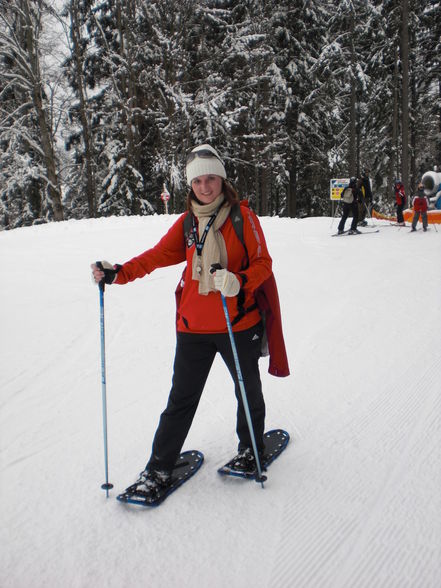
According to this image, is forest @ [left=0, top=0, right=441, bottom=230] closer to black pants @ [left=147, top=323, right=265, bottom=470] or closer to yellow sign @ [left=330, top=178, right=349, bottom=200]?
yellow sign @ [left=330, top=178, right=349, bottom=200]

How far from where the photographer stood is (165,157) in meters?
22.6

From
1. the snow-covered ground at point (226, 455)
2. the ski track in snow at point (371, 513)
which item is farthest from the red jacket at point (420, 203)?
the ski track in snow at point (371, 513)

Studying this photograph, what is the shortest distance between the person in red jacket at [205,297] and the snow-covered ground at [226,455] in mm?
405

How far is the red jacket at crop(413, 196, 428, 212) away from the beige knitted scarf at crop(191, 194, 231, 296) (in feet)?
39.9

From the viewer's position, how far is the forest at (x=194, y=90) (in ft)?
67.4

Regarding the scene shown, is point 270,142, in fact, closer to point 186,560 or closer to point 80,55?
point 80,55

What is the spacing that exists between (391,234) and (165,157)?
12.8 meters

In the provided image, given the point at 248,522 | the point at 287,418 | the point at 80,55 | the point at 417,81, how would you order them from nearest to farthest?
the point at 248,522
the point at 287,418
the point at 80,55
the point at 417,81

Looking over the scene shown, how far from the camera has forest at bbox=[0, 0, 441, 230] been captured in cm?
2053

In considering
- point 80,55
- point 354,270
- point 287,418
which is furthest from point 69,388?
point 80,55

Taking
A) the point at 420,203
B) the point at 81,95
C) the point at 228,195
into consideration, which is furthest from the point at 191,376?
the point at 81,95

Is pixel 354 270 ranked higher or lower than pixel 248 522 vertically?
higher

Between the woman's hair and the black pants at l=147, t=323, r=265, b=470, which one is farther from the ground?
the woman's hair

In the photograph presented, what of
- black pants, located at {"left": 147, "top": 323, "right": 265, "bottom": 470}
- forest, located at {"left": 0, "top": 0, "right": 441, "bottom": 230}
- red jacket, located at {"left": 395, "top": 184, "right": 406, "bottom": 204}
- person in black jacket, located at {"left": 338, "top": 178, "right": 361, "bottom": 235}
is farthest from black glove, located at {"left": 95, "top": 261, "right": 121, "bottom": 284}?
forest, located at {"left": 0, "top": 0, "right": 441, "bottom": 230}
